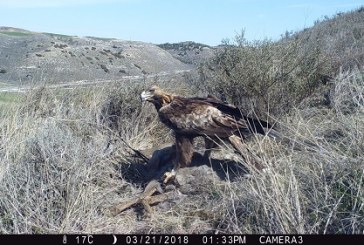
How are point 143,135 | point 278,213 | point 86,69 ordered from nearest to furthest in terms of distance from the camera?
1. point 278,213
2. point 143,135
3. point 86,69

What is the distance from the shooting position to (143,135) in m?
7.76

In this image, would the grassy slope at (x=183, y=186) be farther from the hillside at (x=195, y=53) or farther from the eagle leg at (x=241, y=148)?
the hillside at (x=195, y=53)

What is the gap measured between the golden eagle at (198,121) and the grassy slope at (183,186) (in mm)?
181

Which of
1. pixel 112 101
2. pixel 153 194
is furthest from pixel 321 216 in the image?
pixel 112 101

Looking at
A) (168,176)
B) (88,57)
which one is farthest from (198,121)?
(88,57)

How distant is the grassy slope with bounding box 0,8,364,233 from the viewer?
156 inches

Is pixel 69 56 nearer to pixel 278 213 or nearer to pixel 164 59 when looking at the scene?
pixel 164 59

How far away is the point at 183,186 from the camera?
5449 mm

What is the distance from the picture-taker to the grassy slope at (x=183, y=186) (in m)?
3.96

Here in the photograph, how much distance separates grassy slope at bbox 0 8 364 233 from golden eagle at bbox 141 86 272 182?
18 centimetres

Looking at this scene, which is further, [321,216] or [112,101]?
[112,101]

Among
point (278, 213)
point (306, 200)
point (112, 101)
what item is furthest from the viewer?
point (112, 101)

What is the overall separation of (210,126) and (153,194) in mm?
952
